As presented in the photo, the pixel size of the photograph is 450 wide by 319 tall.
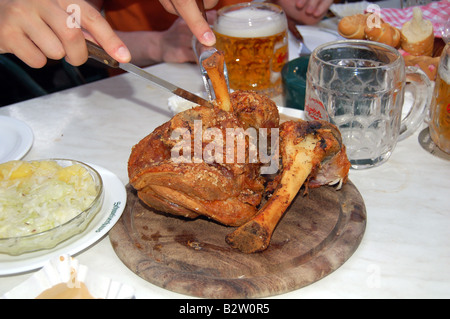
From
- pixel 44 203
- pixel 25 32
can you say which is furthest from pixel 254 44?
pixel 44 203

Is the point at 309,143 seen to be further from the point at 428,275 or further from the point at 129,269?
the point at 129,269

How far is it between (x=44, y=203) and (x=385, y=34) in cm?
160

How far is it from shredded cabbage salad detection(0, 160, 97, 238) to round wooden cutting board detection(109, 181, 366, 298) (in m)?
0.14

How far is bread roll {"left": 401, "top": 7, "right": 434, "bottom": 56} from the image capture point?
202 cm

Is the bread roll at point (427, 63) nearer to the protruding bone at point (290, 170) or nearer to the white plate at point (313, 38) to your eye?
the white plate at point (313, 38)

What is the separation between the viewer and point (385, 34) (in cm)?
202

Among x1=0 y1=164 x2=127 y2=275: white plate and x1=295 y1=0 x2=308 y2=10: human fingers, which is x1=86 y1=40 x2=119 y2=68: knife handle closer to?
x1=0 y1=164 x2=127 y2=275: white plate

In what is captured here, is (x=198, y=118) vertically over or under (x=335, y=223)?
over

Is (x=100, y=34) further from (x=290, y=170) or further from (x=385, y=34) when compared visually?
(x=385, y=34)

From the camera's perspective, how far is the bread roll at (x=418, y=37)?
202cm

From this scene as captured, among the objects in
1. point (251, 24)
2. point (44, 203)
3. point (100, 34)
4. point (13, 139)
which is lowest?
point (13, 139)

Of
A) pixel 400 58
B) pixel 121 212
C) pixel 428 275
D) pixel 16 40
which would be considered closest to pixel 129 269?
pixel 121 212

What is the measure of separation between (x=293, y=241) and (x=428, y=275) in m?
0.34

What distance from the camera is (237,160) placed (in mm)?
1237
